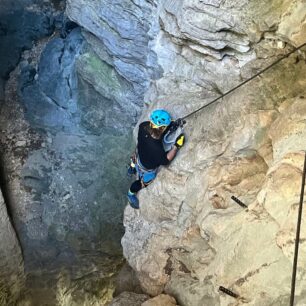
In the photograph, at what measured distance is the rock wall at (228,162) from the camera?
13.3ft

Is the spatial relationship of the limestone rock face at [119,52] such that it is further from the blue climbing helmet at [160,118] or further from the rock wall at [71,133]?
the blue climbing helmet at [160,118]

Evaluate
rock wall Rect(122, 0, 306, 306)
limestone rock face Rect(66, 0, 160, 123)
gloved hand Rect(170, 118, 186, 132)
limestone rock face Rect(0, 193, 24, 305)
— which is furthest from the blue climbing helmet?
limestone rock face Rect(0, 193, 24, 305)

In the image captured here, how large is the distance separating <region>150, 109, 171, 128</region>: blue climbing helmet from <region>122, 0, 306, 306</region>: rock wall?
0.47 meters

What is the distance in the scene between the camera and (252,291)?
403 centimetres

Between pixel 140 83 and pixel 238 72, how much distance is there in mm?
2656

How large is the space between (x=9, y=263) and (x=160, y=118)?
4.48 metres

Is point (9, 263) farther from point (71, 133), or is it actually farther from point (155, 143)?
point (155, 143)

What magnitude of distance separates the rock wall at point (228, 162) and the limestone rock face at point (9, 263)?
108 inches

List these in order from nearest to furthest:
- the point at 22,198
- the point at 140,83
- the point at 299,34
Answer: the point at 299,34
the point at 140,83
the point at 22,198

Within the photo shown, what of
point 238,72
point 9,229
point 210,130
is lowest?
point 9,229

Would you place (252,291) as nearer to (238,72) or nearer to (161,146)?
(161,146)

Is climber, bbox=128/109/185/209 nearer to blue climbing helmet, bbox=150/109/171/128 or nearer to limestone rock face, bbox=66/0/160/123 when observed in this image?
blue climbing helmet, bbox=150/109/171/128

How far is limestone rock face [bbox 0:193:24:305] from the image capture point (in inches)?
299

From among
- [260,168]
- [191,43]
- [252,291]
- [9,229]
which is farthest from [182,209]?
[9,229]
